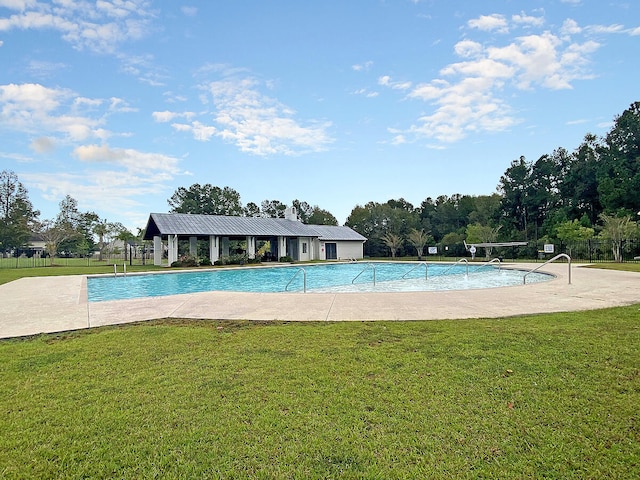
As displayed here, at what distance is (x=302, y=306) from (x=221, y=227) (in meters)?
22.7

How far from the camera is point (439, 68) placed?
1700 centimetres

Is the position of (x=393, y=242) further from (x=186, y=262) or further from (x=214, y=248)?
(x=186, y=262)

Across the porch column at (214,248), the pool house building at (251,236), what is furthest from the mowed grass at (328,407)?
the porch column at (214,248)

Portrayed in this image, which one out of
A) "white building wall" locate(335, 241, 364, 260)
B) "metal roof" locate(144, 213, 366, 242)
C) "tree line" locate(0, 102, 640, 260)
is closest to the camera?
"metal roof" locate(144, 213, 366, 242)

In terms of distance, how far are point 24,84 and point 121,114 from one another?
13.3 feet

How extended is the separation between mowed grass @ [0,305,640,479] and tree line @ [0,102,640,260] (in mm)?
24786

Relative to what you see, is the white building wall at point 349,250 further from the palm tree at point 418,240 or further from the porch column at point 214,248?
the porch column at point 214,248

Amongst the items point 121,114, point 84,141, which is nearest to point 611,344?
point 121,114

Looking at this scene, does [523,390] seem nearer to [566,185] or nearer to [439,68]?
[439,68]

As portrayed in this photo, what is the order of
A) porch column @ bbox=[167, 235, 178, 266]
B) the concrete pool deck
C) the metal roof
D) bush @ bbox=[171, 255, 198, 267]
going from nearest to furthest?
the concrete pool deck → bush @ bbox=[171, 255, 198, 267] → porch column @ bbox=[167, 235, 178, 266] → the metal roof

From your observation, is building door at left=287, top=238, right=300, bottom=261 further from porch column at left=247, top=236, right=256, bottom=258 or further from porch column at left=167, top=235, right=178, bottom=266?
porch column at left=167, top=235, right=178, bottom=266

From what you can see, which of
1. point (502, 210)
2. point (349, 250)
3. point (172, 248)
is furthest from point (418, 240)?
point (172, 248)

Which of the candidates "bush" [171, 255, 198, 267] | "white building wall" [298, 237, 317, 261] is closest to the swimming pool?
"bush" [171, 255, 198, 267]

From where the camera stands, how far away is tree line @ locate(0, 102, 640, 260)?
30.2 meters
